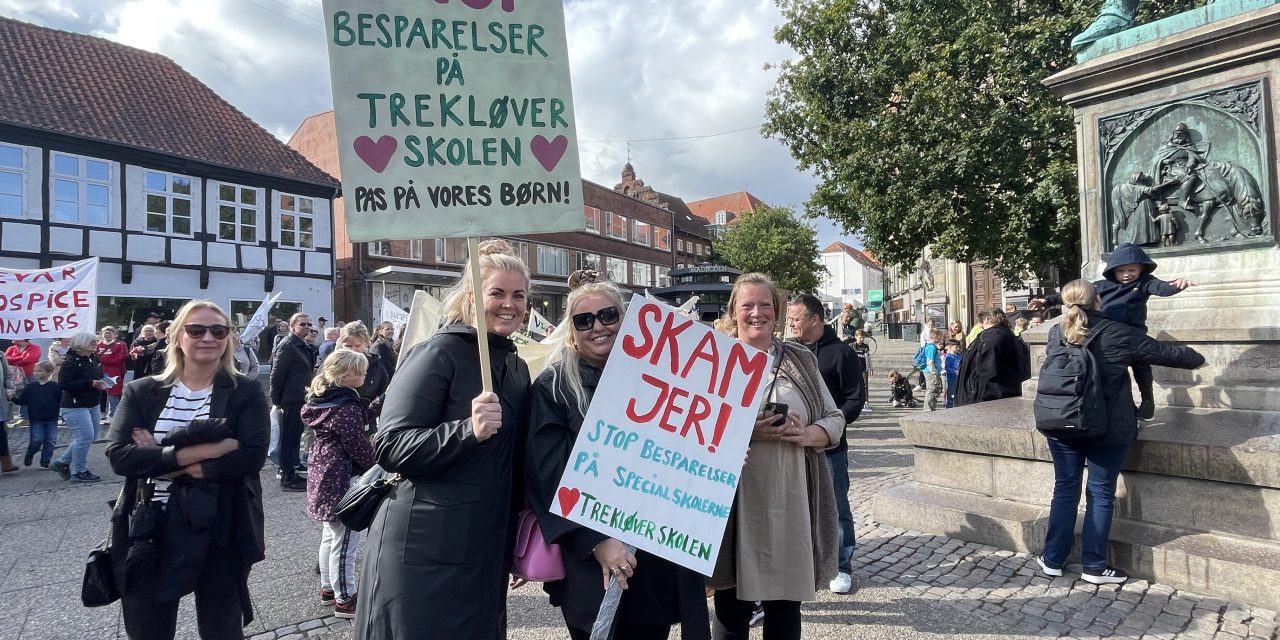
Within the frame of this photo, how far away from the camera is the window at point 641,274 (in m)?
44.0

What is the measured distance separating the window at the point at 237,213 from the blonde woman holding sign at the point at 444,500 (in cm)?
2194

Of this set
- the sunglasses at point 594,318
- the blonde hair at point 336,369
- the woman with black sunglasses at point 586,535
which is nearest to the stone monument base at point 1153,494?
the woman with black sunglasses at point 586,535

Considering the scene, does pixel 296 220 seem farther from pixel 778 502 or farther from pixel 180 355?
pixel 778 502

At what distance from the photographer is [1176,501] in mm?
3857

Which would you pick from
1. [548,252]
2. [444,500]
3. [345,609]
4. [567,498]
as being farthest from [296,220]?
[567,498]

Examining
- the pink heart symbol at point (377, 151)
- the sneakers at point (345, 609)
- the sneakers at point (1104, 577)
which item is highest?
the pink heart symbol at point (377, 151)

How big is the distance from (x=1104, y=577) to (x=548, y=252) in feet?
110

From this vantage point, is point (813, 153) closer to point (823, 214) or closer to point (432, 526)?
point (823, 214)

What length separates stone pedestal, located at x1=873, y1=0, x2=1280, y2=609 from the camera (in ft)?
12.1

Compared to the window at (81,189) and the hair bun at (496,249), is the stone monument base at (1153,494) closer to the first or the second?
the hair bun at (496,249)

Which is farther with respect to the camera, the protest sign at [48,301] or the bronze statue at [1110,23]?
the protest sign at [48,301]

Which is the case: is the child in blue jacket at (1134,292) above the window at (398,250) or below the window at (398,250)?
below

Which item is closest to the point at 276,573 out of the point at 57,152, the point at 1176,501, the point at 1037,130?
the point at 1176,501

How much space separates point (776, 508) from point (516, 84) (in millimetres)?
1838
